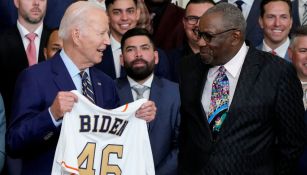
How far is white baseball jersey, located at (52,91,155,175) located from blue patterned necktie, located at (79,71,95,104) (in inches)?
6.6

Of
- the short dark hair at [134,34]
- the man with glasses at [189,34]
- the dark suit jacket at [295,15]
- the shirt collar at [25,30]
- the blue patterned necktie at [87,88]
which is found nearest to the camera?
the blue patterned necktie at [87,88]

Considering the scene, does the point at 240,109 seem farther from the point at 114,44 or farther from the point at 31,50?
the point at 31,50

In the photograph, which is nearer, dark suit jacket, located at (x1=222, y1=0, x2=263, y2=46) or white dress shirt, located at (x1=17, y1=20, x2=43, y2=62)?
white dress shirt, located at (x1=17, y1=20, x2=43, y2=62)

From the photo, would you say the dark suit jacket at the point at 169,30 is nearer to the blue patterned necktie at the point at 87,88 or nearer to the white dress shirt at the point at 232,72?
the white dress shirt at the point at 232,72

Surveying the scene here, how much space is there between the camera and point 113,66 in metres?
5.82

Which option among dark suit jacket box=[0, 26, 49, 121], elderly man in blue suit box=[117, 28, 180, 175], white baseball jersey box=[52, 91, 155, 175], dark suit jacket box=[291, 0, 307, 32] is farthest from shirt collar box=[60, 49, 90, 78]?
dark suit jacket box=[291, 0, 307, 32]

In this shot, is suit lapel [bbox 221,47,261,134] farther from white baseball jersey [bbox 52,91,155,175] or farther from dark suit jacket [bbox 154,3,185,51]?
dark suit jacket [bbox 154,3,185,51]

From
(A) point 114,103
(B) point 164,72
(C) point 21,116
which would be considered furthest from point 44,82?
(B) point 164,72

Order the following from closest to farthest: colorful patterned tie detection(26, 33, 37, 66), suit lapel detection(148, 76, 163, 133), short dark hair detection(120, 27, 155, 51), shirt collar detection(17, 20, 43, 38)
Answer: suit lapel detection(148, 76, 163, 133)
short dark hair detection(120, 27, 155, 51)
colorful patterned tie detection(26, 33, 37, 66)
shirt collar detection(17, 20, 43, 38)

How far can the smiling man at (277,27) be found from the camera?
6.31 meters

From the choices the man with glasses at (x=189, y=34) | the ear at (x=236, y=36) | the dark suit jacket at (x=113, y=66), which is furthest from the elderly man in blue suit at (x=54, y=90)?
the man with glasses at (x=189, y=34)

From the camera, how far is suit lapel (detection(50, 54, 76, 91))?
157 inches

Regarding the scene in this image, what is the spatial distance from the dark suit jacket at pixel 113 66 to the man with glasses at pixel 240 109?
5.47 feet

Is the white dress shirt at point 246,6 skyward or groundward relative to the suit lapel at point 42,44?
skyward
